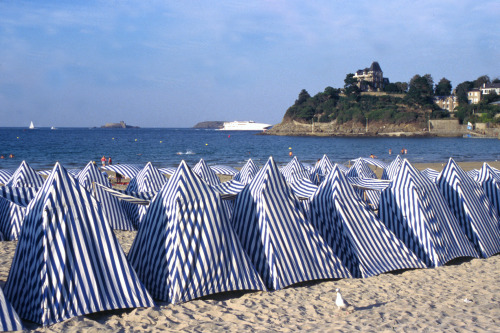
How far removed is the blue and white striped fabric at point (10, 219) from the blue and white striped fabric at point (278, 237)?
4.97m

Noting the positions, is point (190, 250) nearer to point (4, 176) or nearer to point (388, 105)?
point (4, 176)

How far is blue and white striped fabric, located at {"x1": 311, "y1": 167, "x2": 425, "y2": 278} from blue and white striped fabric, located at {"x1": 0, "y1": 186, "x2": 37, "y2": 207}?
563 centimetres

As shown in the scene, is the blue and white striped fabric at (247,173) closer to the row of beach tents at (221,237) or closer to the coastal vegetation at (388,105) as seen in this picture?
the row of beach tents at (221,237)

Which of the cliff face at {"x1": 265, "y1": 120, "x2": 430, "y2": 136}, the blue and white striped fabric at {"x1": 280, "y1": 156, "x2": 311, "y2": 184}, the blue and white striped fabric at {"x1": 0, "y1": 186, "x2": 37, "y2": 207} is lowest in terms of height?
the blue and white striped fabric at {"x1": 280, "y1": 156, "x2": 311, "y2": 184}

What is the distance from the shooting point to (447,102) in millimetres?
114188

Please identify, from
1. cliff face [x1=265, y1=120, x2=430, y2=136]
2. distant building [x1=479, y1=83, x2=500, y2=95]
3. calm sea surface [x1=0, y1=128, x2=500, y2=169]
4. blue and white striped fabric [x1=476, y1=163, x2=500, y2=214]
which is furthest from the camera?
distant building [x1=479, y1=83, x2=500, y2=95]

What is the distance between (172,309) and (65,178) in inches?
76.4

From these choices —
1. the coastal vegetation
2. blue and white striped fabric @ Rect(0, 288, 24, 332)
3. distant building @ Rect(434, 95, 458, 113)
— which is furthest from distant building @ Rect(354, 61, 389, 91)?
blue and white striped fabric @ Rect(0, 288, 24, 332)

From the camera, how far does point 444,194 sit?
9.07m

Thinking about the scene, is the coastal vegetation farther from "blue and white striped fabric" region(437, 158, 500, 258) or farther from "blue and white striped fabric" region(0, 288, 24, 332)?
"blue and white striped fabric" region(0, 288, 24, 332)

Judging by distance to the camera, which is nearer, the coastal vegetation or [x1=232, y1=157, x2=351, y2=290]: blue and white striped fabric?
[x1=232, y1=157, x2=351, y2=290]: blue and white striped fabric

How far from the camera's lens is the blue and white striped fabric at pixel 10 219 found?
31.3 feet

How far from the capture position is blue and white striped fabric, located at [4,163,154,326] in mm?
5223

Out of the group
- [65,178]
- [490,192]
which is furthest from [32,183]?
[490,192]
